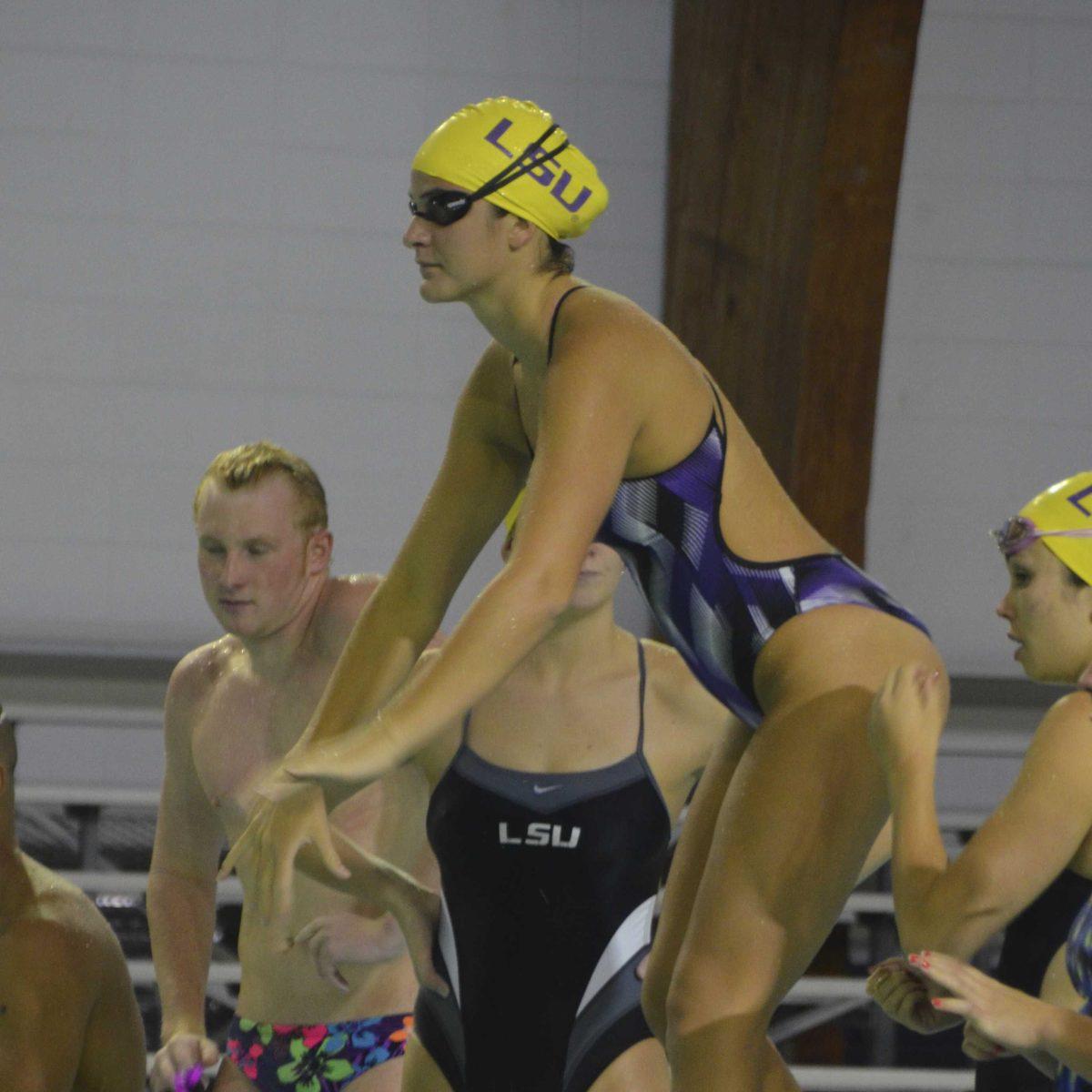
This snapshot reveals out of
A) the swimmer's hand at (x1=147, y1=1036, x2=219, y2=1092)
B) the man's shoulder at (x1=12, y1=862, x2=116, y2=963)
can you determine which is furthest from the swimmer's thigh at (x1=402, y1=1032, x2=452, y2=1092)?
the man's shoulder at (x1=12, y1=862, x2=116, y2=963)

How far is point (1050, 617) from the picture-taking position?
2277 mm

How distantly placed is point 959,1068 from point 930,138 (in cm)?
325

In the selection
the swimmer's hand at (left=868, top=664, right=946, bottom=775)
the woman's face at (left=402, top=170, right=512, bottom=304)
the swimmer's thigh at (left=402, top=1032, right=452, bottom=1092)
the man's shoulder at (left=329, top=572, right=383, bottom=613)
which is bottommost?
the swimmer's thigh at (left=402, top=1032, right=452, bottom=1092)

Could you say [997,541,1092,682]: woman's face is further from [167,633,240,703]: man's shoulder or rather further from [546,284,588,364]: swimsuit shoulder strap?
[167,633,240,703]: man's shoulder

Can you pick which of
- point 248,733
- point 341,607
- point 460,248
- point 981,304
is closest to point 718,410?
point 460,248

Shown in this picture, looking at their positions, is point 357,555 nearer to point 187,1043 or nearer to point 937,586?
point 937,586

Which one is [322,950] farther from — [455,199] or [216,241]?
[216,241]

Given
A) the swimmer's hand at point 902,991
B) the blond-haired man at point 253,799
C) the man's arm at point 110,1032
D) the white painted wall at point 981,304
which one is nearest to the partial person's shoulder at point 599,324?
the swimmer's hand at point 902,991

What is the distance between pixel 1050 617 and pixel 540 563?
2.18 ft

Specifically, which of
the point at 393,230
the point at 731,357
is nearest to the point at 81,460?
the point at 393,230

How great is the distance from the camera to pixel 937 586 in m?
6.74

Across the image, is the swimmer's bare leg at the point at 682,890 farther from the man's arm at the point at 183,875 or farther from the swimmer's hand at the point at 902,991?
the man's arm at the point at 183,875

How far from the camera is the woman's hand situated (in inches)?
76.6

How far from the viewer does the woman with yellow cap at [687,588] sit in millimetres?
2152
